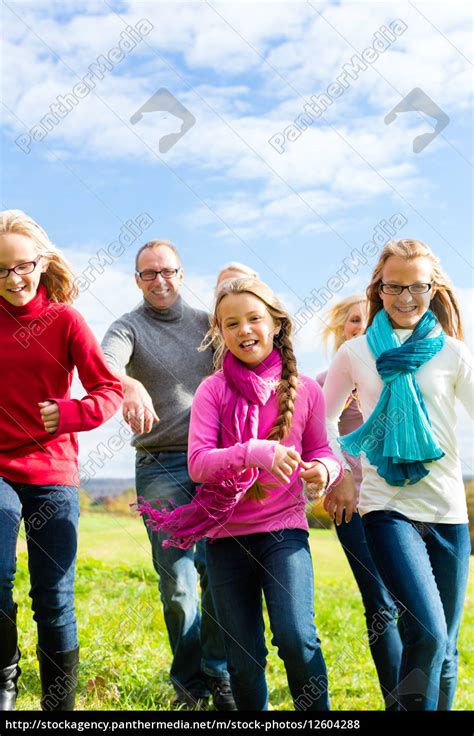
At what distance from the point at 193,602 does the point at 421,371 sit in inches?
70.6

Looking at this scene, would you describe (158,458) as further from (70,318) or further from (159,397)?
(70,318)

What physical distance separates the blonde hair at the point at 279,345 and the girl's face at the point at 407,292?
507mm

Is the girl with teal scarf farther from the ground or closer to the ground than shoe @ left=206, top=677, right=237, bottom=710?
farther from the ground

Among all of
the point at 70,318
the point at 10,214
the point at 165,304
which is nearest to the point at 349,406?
the point at 165,304

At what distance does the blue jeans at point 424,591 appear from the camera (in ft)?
10.2

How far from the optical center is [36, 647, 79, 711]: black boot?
3.45 metres

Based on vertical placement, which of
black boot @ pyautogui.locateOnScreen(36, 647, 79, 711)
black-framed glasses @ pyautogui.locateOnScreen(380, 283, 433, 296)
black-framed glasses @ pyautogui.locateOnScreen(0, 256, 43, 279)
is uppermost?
black-framed glasses @ pyautogui.locateOnScreen(0, 256, 43, 279)

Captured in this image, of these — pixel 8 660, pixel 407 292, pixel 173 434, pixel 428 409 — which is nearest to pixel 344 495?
pixel 428 409

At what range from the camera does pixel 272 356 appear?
3402 millimetres

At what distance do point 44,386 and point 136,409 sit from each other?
1.49 ft

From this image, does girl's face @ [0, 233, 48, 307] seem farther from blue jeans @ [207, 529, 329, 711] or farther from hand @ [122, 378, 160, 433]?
blue jeans @ [207, 529, 329, 711]

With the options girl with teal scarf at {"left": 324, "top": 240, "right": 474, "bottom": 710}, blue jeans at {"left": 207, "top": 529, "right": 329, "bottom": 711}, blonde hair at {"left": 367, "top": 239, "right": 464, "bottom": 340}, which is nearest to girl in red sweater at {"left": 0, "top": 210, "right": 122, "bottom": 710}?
blue jeans at {"left": 207, "top": 529, "right": 329, "bottom": 711}

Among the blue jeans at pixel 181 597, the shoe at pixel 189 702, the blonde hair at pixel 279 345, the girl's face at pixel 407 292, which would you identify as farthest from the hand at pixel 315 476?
the shoe at pixel 189 702

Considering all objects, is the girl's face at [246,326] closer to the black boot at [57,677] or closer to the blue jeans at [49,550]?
the blue jeans at [49,550]
